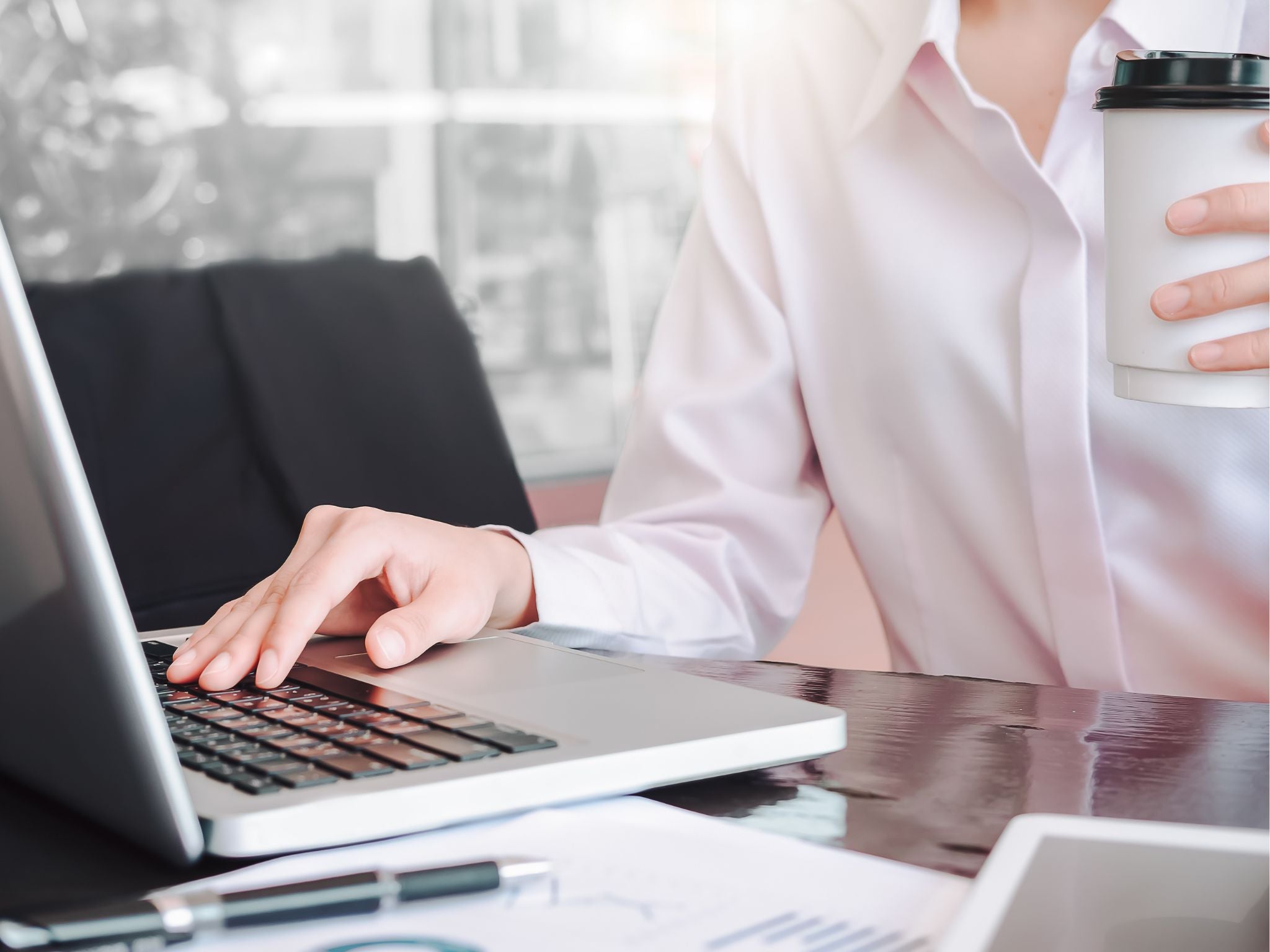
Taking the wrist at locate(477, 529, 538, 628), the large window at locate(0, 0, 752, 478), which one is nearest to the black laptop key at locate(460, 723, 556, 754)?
the wrist at locate(477, 529, 538, 628)

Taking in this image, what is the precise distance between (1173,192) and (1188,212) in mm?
15

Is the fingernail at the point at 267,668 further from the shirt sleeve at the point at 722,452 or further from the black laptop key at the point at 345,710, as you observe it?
the shirt sleeve at the point at 722,452

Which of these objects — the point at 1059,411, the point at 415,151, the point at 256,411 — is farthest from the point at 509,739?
the point at 415,151

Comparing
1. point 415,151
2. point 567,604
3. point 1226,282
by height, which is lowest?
point 567,604

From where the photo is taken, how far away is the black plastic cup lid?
59 cm

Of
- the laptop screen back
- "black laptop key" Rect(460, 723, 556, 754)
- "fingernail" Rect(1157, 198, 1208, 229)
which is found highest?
"fingernail" Rect(1157, 198, 1208, 229)

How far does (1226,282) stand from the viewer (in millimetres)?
638

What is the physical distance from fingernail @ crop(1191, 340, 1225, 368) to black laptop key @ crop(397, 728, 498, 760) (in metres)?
0.40

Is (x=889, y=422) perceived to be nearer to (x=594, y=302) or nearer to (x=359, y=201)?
(x=359, y=201)

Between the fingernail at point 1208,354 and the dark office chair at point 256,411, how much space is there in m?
1.06

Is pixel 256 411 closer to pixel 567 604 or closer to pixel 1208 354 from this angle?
pixel 567 604

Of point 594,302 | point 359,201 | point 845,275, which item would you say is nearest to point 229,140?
point 359,201

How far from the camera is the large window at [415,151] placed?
196 centimetres

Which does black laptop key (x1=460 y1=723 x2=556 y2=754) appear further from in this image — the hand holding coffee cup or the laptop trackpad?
the hand holding coffee cup
